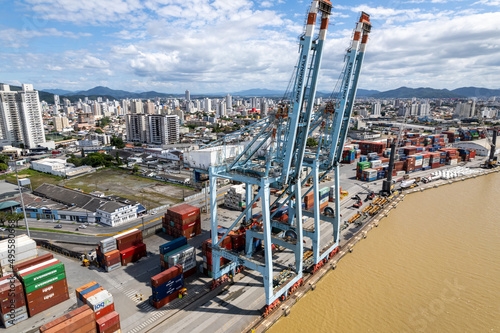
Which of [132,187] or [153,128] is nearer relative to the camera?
[132,187]

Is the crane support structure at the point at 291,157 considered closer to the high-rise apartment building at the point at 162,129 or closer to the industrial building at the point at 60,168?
the industrial building at the point at 60,168

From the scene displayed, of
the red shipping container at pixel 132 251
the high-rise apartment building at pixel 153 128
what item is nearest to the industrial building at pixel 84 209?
the red shipping container at pixel 132 251

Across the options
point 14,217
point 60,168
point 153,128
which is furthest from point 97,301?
point 153,128

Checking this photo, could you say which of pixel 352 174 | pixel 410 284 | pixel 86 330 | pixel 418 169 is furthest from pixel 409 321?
pixel 418 169

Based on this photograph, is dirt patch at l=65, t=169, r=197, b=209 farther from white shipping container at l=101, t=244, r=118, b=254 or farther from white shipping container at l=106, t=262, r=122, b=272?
white shipping container at l=106, t=262, r=122, b=272

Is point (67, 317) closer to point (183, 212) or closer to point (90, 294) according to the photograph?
point (90, 294)
